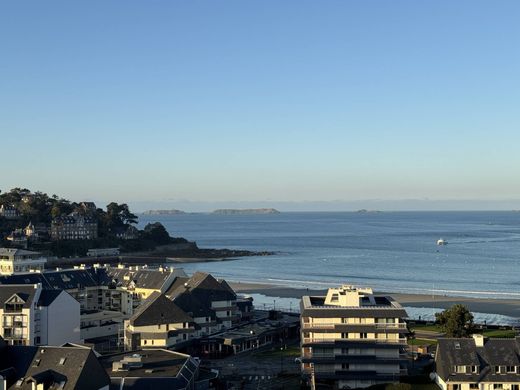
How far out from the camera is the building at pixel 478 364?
42312mm

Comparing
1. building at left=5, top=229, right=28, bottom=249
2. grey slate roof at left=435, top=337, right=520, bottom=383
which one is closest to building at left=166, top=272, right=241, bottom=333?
grey slate roof at left=435, top=337, right=520, bottom=383

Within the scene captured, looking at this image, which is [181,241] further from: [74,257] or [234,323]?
[234,323]

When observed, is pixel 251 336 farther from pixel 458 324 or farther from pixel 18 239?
pixel 18 239

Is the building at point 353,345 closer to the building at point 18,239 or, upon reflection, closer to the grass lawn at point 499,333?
the grass lawn at point 499,333

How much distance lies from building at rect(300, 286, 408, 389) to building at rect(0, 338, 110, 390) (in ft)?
52.0

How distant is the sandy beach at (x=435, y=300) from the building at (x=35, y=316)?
4566cm

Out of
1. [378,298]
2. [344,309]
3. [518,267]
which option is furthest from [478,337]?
[518,267]

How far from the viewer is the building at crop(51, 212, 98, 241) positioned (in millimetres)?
165125

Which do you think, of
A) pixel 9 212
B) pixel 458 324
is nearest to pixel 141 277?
pixel 458 324

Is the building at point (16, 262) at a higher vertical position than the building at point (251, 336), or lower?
higher

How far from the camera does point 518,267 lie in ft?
435

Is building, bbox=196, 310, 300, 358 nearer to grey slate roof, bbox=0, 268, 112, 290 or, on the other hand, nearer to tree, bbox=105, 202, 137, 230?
grey slate roof, bbox=0, 268, 112, 290

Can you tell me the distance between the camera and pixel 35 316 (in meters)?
56.7


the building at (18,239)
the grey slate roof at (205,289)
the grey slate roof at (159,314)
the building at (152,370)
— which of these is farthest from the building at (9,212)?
the building at (152,370)
